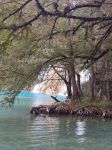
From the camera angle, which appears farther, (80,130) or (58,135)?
(80,130)

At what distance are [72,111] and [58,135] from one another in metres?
8.12

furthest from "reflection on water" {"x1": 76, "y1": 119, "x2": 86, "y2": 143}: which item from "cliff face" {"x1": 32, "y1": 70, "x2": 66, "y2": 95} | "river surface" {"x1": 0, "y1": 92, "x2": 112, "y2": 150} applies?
"cliff face" {"x1": 32, "y1": 70, "x2": 66, "y2": 95}

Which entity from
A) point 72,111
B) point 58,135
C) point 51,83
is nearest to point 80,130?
point 58,135

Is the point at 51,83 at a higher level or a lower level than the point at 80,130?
higher

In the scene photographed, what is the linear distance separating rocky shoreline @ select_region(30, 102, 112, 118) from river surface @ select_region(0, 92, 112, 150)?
174 cm

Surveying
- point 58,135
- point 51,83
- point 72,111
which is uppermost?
point 51,83

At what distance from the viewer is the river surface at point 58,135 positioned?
484 inches

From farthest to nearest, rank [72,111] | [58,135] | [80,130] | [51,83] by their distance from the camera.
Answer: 1. [51,83]
2. [72,111]
3. [80,130]
4. [58,135]

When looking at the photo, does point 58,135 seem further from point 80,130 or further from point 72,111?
point 72,111

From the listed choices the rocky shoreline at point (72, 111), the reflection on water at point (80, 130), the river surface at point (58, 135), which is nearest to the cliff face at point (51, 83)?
the rocky shoreline at point (72, 111)

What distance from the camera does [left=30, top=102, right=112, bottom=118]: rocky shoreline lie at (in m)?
21.9

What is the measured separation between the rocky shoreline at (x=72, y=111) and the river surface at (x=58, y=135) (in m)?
1.74

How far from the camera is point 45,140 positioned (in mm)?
13461

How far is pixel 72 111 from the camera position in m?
23.0
